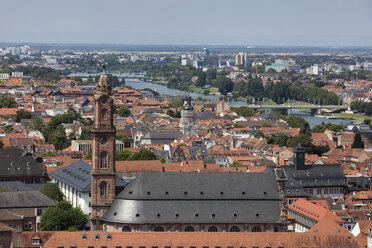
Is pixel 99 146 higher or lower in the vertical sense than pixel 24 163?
higher

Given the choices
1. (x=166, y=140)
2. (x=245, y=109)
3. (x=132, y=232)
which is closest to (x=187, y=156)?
(x=166, y=140)

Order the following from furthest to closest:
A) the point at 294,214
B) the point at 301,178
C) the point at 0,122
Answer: the point at 0,122
the point at 301,178
the point at 294,214

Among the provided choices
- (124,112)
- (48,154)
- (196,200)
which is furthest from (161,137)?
(196,200)

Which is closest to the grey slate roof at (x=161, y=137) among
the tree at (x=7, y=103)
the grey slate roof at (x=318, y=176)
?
the grey slate roof at (x=318, y=176)

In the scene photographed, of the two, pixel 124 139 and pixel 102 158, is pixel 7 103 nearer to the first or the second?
pixel 124 139

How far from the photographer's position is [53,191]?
77812 millimetres

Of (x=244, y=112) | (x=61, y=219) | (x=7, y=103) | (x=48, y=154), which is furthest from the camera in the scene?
(x=244, y=112)

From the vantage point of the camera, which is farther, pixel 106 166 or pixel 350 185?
pixel 350 185

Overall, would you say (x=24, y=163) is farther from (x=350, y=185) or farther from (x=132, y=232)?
(x=132, y=232)

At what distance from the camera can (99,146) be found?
63406 millimetres

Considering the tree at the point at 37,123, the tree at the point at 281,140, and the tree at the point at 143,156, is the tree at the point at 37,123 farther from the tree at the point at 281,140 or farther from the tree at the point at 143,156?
the tree at the point at 143,156

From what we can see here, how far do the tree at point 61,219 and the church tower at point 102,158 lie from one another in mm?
3377

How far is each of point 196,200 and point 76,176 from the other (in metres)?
20.4

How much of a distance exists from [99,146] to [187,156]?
161ft
